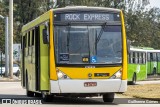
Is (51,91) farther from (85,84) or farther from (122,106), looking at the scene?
(122,106)

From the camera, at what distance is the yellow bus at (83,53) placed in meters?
18.5

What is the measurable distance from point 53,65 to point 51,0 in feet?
235

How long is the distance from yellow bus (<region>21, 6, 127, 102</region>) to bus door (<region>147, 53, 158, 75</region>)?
36.2m

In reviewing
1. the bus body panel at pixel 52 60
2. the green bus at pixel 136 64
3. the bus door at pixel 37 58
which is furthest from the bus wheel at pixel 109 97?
the green bus at pixel 136 64

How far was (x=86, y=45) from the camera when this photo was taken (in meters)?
18.8

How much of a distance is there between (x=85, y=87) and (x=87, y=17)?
253cm

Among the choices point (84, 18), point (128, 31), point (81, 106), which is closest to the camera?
point (81, 106)

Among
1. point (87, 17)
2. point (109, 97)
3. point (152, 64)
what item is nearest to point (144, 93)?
point (109, 97)

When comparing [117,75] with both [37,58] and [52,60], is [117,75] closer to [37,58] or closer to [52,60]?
[52,60]

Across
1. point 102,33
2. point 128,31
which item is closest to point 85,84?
point 102,33

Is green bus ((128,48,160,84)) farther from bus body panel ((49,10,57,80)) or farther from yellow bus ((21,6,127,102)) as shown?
bus body panel ((49,10,57,80))

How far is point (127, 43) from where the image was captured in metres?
19.3

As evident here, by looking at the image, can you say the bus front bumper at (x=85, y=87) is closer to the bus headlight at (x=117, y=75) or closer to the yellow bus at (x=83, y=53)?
the yellow bus at (x=83, y=53)

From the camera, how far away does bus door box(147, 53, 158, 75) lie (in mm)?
55709
